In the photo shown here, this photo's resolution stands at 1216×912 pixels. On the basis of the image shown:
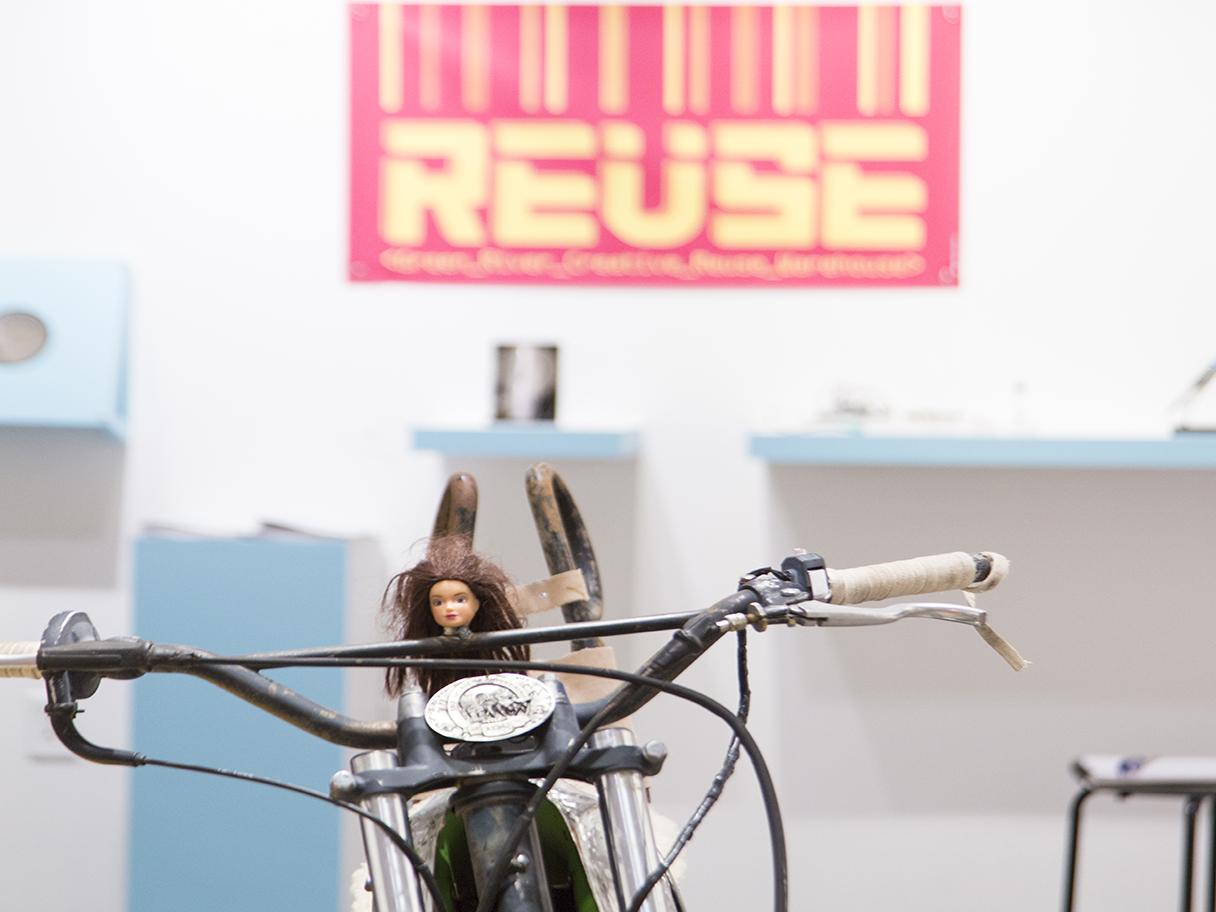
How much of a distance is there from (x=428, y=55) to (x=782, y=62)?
0.63 meters

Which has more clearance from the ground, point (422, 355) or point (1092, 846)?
point (422, 355)

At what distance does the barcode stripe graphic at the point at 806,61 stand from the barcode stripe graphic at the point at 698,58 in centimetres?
16

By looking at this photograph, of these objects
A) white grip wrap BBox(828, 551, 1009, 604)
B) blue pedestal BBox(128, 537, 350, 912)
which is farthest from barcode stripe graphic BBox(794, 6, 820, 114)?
white grip wrap BBox(828, 551, 1009, 604)

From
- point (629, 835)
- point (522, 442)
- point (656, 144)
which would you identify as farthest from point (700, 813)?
point (656, 144)

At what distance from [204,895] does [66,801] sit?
0.40 m

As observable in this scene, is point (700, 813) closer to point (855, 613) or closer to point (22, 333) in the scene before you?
point (855, 613)

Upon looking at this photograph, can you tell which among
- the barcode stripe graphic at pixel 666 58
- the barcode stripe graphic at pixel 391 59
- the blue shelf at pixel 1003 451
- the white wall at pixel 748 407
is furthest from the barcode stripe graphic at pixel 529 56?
the blue shelf at pixel 1003 451

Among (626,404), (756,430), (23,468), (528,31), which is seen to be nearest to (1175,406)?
(756,430)

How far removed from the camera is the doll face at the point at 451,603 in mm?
1139

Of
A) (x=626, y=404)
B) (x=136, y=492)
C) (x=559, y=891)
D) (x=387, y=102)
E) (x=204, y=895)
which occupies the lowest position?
(x=204, y=895)

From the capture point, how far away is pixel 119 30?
2.46 metres

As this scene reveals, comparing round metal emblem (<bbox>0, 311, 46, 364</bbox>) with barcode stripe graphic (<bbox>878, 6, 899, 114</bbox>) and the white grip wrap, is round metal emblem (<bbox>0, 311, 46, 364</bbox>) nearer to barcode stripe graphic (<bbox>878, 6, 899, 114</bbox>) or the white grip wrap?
barcode stripe graphic (<bbox>878, 6, 899, 114</bbox>)

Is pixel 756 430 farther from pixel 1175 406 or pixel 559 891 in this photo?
pixel 559 891

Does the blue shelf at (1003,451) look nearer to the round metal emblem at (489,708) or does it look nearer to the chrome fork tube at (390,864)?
the round metal emblem at (489,708)
